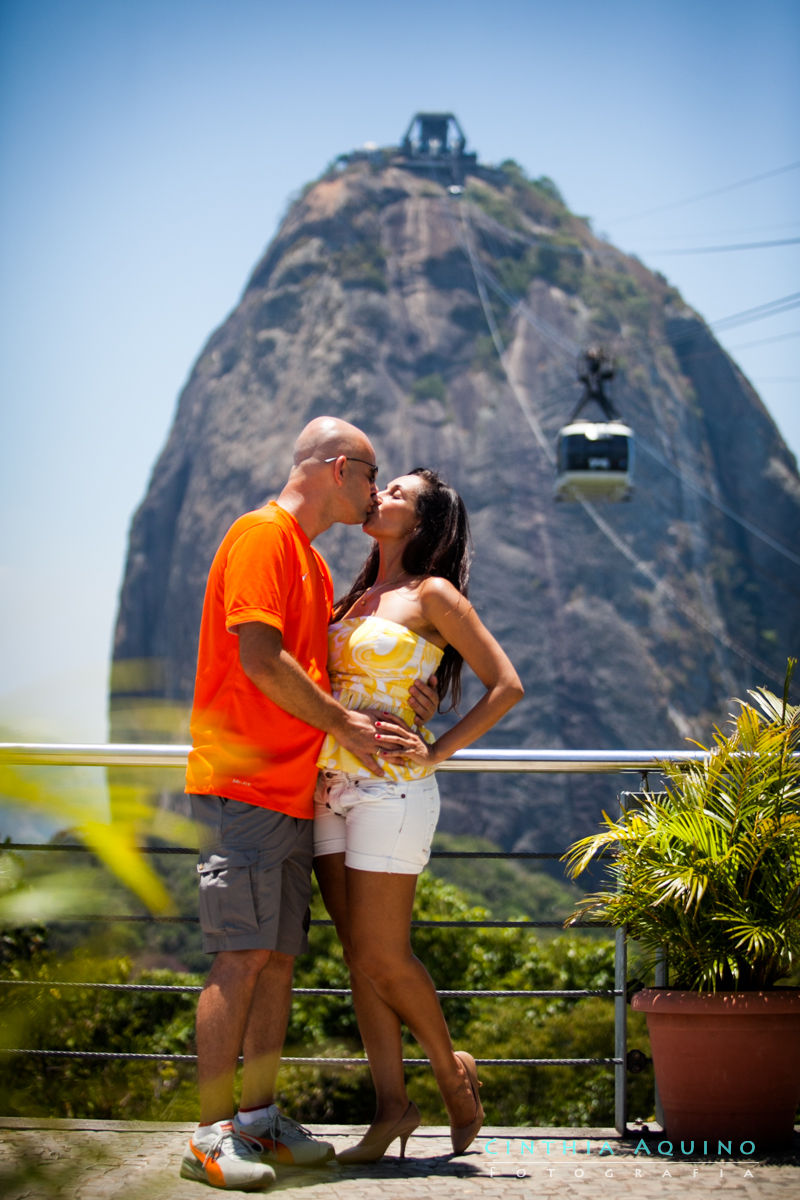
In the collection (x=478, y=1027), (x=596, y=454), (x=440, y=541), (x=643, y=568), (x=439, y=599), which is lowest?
(x=478, y=1027)

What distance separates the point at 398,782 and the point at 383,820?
0.28ft

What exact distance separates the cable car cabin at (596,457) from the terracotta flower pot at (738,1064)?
3231 cm

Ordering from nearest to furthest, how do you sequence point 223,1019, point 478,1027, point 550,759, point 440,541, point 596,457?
1. point 223,1019
2. point 440,541
3. point 550,759
4. point 478,1027
5. point 596,457

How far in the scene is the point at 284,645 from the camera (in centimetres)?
240

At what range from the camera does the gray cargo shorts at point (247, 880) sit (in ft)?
7.32

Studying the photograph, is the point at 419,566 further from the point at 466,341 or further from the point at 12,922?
the point at 466,341

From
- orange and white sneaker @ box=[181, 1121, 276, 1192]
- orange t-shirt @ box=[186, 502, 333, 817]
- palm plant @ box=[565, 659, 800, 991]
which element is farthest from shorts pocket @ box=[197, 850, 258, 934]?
palm plant @ box=[565, 659, 800, 991]

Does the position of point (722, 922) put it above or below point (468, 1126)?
above

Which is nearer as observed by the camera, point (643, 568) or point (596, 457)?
point (596, 457)

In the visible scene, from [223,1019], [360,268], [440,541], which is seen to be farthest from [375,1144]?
[360,268]

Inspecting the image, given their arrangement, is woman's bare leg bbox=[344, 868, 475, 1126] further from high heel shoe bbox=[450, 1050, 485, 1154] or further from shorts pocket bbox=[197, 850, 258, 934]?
shorts pocket bbox=[197, 850, 258, 934]

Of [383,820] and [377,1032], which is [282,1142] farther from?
[383,820]

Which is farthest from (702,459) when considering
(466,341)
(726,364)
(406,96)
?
(406,96)

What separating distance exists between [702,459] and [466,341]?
17140mm
